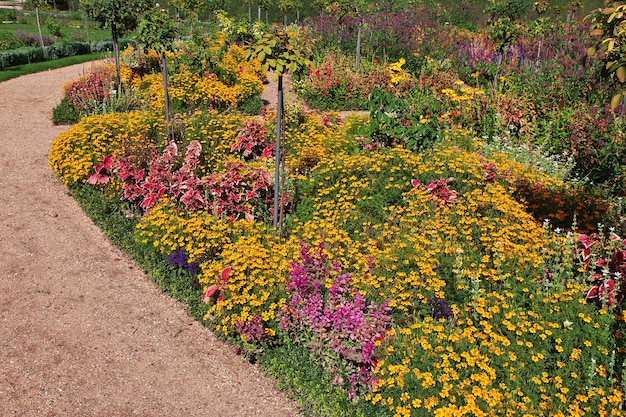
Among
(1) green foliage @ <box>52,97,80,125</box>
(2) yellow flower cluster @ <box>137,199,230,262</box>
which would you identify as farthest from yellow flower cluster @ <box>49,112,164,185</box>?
(1) green foliage @ <box>52,97,80,125</box>

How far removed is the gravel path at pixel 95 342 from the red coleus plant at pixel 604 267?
2.71 metres

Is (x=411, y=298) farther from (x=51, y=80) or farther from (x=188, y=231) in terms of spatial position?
(x=51, y=80)

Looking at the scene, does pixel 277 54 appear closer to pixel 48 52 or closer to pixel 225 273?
pixel 225 273

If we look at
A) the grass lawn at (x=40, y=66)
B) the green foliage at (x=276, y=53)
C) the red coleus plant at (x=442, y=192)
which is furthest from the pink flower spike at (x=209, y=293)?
the grass lawn at (x=40, y=66)

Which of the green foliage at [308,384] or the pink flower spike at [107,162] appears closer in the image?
the green foliage at [308,384]

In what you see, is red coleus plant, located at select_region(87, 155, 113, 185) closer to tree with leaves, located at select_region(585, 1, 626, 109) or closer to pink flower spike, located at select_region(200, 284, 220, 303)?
pink flower spike, located at select_region(200, 284, 220, 303)

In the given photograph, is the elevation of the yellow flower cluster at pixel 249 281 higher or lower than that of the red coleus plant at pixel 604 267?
lower

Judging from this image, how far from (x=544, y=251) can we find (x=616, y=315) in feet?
2.57

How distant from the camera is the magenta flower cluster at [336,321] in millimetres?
4059

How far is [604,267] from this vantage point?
4184 millimetres

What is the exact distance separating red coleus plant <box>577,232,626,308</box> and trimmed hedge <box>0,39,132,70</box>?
17.1 meters

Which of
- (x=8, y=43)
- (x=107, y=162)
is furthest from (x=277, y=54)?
(x=8, y=43)

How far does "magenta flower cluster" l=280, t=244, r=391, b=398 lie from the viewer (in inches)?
160

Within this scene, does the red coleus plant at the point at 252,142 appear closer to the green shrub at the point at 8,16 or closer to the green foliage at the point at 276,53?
the green foliage at the point at 276,53
